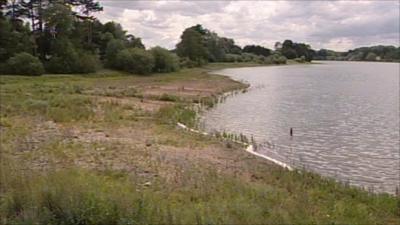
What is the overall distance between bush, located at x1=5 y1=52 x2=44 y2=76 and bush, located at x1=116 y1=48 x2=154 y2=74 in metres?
17.0

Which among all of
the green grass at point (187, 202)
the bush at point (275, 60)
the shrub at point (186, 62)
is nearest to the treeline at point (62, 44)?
the shrub at point (186, 62)

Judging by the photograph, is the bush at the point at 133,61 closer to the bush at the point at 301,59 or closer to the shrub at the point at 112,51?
the shrub at the point at 112,51

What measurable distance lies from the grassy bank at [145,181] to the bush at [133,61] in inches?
1860

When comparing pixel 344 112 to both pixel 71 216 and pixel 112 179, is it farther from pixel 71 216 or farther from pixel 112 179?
pixel 71 216

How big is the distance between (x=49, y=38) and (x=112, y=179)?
194 feet

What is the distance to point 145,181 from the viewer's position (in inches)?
455

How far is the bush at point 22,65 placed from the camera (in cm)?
5628

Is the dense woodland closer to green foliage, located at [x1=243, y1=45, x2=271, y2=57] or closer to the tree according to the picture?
the tree

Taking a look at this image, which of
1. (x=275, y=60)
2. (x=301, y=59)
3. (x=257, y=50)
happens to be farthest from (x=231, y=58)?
(x=301, y=59)

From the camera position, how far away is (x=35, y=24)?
2621 inches

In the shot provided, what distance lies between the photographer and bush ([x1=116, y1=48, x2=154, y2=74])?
236 feet

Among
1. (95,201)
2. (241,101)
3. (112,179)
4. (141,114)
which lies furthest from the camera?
(241,101)

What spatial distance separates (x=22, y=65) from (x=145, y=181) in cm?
4905

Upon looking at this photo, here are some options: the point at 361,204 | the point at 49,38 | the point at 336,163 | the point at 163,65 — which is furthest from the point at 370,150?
the point at 163,65
